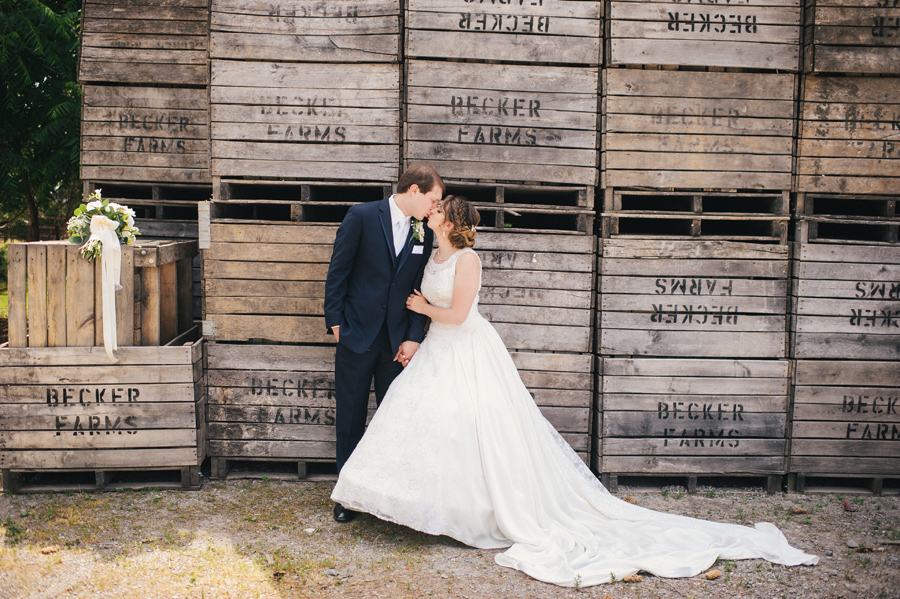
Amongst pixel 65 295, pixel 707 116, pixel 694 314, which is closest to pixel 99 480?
pixel 65 295

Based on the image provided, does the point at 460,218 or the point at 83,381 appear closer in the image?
the point at 460,218

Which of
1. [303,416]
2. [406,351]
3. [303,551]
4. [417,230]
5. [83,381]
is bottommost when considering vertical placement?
[303,551]

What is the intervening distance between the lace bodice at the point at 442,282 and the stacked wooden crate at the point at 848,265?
2.53m

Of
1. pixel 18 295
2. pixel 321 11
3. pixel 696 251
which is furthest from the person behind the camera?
pixel 696 251

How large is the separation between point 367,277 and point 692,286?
7.72 ft

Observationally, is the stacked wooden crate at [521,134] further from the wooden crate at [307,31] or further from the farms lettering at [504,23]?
the wooden crate at [307,31]

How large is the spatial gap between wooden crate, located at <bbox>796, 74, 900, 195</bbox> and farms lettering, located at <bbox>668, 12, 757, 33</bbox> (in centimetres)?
58

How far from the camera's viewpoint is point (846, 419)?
4.55 meters

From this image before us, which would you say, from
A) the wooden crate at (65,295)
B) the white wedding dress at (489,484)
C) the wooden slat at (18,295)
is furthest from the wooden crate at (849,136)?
the wooden slat at (18,295)

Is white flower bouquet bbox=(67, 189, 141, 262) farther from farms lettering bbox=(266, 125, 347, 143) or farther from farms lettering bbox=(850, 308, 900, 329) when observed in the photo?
farms lettering bbox=(850, 308, 900, 329)

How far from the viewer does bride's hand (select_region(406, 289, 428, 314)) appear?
12.7 feet

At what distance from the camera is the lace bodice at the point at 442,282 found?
3.75 m

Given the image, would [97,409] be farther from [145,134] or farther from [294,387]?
[145,134]

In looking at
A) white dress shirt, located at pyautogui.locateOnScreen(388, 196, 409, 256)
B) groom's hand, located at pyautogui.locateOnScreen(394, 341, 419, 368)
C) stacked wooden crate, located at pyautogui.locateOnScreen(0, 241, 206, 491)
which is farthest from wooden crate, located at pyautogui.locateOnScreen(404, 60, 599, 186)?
stacked wooden crate, located at pyautogui.locateOnScreen(0, 241, 206, 491)
